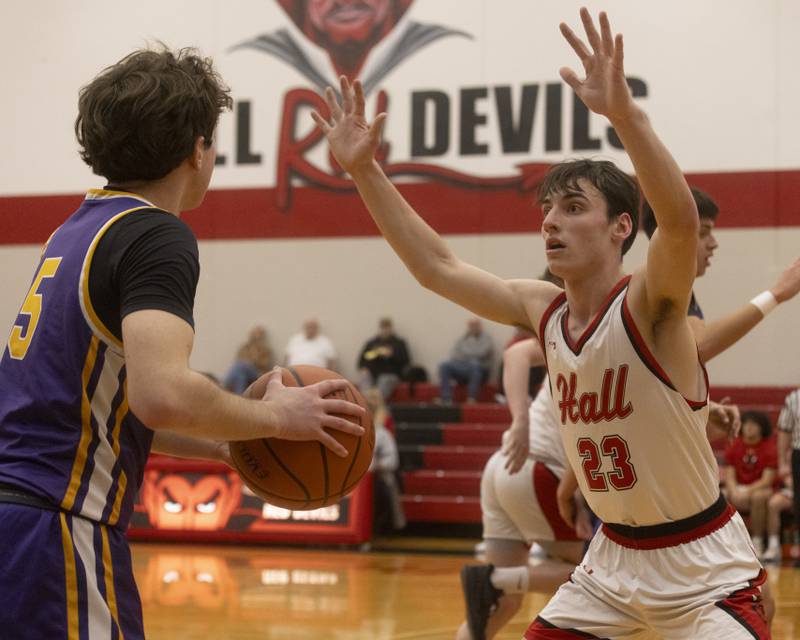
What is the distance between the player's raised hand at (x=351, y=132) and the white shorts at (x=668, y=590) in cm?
138

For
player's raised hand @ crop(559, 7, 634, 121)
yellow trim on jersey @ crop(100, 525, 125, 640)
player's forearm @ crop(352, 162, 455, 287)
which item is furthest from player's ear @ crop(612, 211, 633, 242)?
yellow trim on jersey @ crop(100, 525, 125, 640)

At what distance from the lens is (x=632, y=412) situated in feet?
10.9

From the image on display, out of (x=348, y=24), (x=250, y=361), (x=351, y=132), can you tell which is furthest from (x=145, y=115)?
(x=348, y=24)

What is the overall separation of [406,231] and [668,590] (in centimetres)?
137

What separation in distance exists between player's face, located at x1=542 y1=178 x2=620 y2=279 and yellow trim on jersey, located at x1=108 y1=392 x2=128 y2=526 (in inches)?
57.5

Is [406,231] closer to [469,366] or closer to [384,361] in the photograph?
[469,366]

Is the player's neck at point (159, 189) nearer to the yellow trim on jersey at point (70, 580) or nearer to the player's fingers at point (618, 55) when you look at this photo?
the yellow trim on jersey at point (70, 580)

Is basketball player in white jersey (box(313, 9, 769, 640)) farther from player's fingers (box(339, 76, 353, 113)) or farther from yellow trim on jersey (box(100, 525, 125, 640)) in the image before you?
yellow trim on jersey (box(100, 525, 125, 640))

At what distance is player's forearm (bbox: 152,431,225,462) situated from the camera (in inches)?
117

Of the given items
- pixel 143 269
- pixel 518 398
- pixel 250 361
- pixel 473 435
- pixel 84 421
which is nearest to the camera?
pixel 143 269

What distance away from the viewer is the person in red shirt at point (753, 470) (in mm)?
11406

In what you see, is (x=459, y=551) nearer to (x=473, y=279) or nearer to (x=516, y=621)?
(x=516, y=621)

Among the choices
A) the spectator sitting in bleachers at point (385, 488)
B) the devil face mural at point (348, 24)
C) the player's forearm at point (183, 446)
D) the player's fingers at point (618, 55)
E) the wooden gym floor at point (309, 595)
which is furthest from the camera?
the devil face mural at point (348, 24)

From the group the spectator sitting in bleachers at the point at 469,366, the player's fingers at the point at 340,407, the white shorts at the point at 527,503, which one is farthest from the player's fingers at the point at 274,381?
the spectator sitting in bleachers at the point at 469,366
